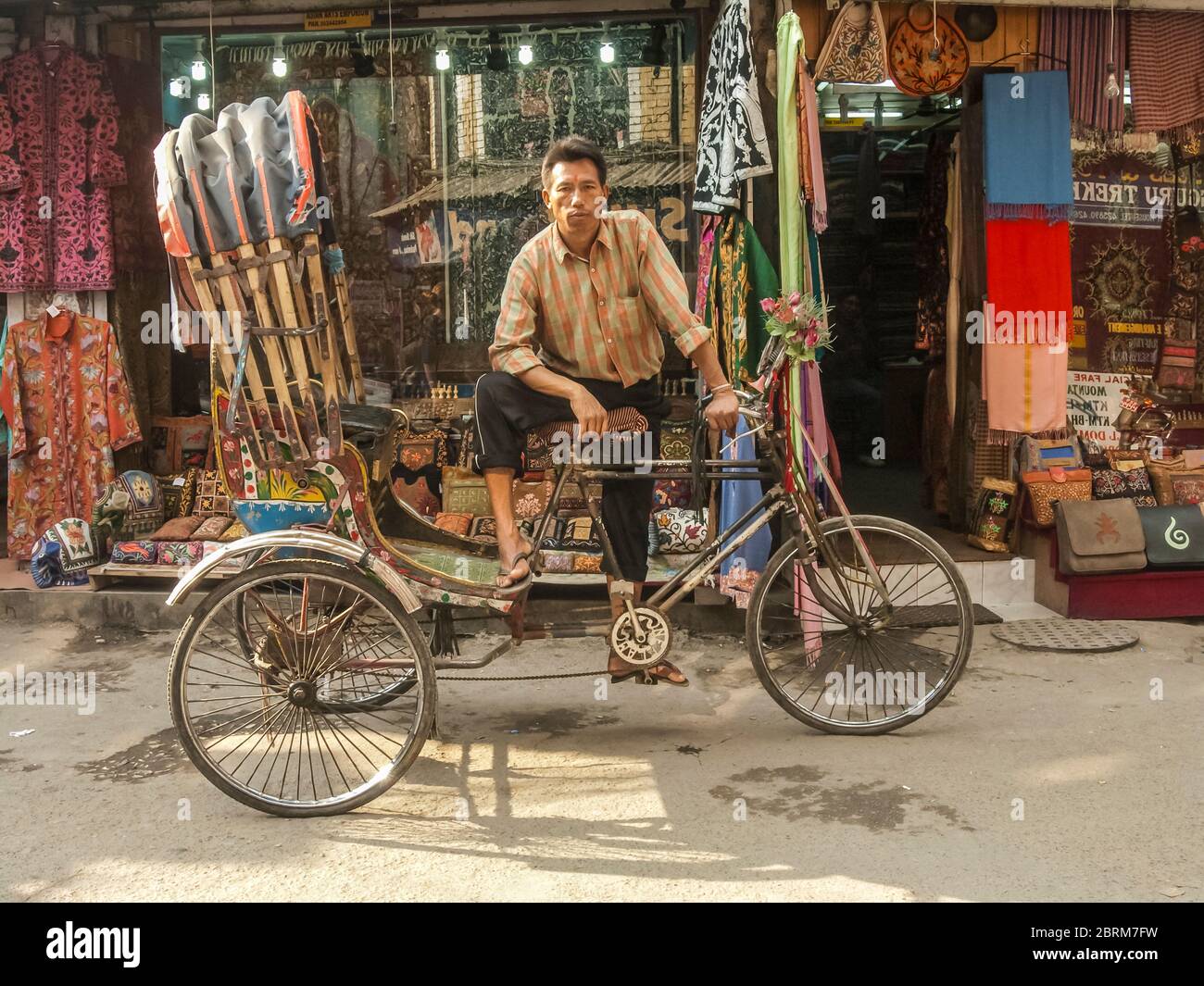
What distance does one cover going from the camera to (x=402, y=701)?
197 inches

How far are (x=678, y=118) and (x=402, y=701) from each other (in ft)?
12.9

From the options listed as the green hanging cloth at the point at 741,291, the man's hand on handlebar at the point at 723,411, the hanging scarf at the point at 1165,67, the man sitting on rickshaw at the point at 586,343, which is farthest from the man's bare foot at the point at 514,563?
the hanging scarf at the point at 1165,67

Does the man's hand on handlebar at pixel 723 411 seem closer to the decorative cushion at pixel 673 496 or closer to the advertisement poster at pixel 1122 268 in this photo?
the decorative cushion at pixel 673 496

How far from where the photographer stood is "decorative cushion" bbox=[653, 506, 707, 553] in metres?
6.32

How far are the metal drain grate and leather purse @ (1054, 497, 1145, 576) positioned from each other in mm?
289

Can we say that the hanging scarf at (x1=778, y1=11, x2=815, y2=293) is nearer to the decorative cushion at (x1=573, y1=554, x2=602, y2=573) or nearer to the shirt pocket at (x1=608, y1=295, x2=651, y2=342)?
the shirt pocket at (x1=608, y1=295, x2=651, y2=342)

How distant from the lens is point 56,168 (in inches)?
268

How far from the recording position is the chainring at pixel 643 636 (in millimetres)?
4301

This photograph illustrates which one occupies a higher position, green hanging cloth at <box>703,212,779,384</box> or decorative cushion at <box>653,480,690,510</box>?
green hanging cloth at <box>703,212,779,384</box>

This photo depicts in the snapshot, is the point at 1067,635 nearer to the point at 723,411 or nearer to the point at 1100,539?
the point at 1100,539

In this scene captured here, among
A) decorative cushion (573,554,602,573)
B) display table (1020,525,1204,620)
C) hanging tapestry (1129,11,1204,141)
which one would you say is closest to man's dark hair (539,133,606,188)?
decorative cushion (573,554,602,573)

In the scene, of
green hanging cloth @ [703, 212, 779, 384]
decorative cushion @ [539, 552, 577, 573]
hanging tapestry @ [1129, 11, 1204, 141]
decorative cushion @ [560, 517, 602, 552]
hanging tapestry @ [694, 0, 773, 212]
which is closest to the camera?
hanging tapestry @ [694, 0, 773, 212]

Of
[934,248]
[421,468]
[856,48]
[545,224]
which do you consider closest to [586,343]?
[856,48]

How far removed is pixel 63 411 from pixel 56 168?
1.37 m
